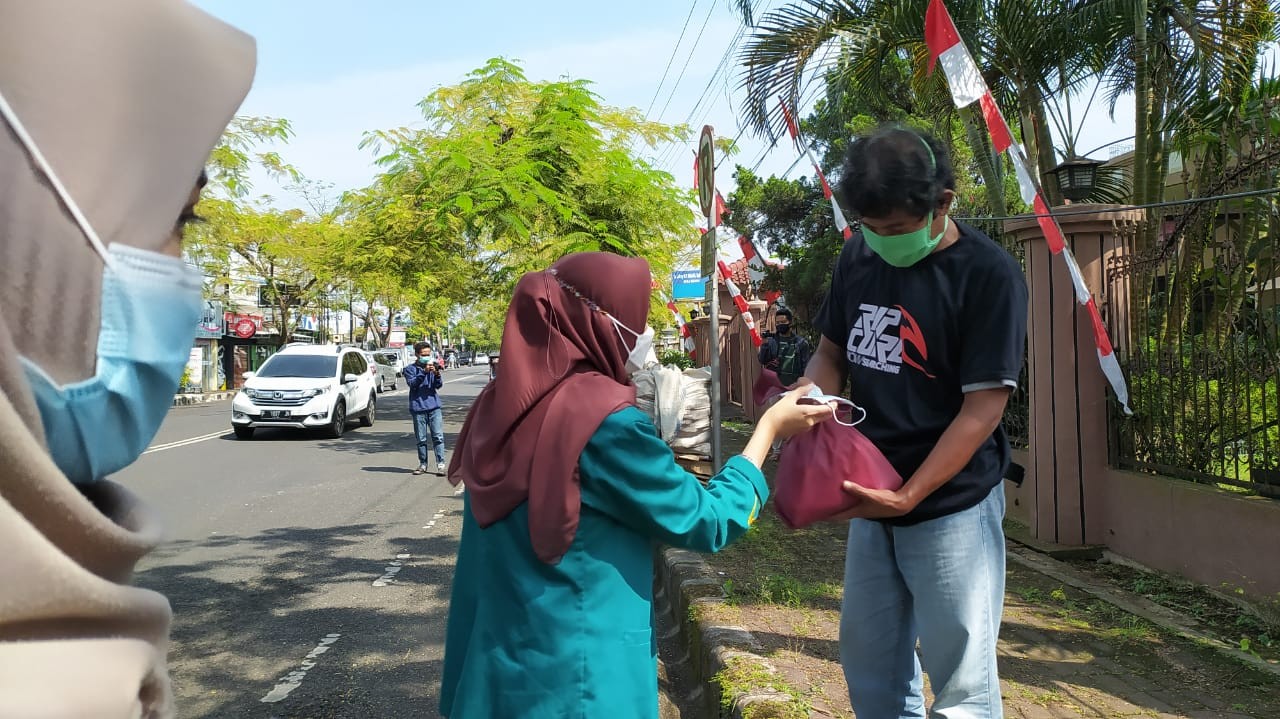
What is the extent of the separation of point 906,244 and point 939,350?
0.91 ft

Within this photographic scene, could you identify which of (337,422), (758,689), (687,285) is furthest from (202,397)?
(758,689)

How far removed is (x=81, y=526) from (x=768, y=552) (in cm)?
551

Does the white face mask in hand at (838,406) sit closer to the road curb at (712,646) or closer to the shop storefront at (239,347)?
the road curb at (712,646)

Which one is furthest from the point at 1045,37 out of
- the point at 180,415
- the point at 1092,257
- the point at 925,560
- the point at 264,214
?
the point at 264,214

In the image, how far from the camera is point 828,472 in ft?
7.14

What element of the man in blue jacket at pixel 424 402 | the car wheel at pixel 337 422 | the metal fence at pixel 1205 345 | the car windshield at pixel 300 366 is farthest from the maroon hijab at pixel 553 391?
the car windshield at pixel 300 366

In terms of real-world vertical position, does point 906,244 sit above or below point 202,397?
above

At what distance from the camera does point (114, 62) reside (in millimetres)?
791

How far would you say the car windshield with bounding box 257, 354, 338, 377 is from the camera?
1498 centimetres

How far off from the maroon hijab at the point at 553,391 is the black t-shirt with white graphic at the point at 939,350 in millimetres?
692

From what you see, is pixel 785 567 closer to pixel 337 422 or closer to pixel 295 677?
pixel 295 677

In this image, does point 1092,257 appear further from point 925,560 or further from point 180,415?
point 180,415

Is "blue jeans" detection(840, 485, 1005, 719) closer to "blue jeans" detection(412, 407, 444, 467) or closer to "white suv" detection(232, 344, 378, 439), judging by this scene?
"blue jeans" detection(412, 407, 444, 467)

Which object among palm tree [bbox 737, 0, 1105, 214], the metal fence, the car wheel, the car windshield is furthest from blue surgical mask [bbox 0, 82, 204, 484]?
the car windshield
